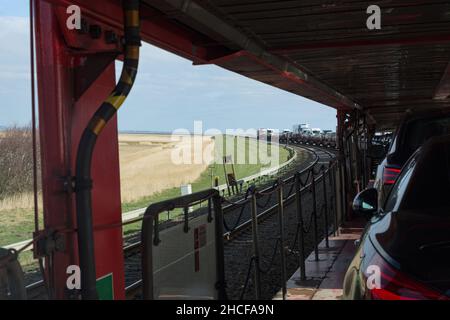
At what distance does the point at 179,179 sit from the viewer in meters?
33.8

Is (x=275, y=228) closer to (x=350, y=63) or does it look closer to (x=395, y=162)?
(x=350, y=63)

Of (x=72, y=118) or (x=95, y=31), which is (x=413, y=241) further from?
(x=95, y=31)

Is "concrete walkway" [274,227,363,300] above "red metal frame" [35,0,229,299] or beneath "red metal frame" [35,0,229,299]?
beneath

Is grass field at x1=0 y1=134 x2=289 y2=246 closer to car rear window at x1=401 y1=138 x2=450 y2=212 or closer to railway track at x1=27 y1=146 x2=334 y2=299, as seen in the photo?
railway track at x1=27 y1=146 x2=334 y2=299

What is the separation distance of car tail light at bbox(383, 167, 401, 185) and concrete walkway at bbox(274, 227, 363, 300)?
4.32ft

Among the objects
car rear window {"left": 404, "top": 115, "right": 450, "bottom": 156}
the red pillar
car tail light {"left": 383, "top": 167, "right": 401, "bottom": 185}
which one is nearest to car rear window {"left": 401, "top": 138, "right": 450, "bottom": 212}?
the red pillar

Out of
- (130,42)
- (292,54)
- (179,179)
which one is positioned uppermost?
(292,54)

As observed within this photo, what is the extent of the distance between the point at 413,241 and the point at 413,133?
4.66 meters

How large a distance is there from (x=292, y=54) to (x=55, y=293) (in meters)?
4.68

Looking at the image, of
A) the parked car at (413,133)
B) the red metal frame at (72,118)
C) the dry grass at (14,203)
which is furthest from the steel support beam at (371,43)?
the dry grass at (14,203)

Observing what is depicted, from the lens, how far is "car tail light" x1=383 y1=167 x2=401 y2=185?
6.46 metres

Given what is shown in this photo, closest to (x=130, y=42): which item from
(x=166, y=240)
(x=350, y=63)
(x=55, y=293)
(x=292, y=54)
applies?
(x=166, y=240)

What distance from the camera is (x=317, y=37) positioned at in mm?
6273

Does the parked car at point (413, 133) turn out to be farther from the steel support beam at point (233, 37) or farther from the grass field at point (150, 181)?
the grass field at point (150, 181)
